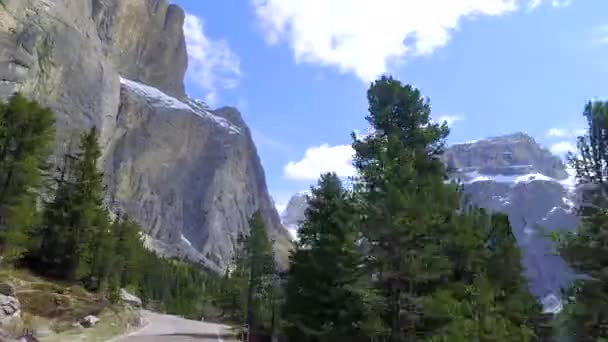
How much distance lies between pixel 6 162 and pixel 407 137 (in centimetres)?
2408

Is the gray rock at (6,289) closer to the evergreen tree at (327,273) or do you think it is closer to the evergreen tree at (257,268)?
the evergreen tree at (327,273)

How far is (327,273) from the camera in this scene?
23359 mm

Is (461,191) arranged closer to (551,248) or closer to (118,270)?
(551,248)

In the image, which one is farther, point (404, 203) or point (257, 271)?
point (257, 271)

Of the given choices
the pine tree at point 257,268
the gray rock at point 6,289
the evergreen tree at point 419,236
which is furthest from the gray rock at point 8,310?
the pine tree at point 257,268

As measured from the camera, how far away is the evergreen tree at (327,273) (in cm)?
1995

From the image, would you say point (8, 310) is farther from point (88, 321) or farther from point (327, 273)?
point (327, 273)

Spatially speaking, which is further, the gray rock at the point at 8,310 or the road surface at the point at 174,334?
the road surface at the point at 174,334

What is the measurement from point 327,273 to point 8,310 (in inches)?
533

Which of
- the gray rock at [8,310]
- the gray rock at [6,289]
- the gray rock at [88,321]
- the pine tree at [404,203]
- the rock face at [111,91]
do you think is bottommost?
the gray rock at [88,321]

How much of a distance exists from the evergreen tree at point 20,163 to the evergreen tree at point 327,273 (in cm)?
1711

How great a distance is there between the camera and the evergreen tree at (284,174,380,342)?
65.5 ft

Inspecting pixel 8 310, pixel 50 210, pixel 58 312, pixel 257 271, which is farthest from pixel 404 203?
pixel 257 271

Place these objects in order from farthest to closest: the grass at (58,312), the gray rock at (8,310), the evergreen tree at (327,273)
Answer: the grass at (58,312)
the gray rock at (8,310)
the evergreen tree at (327,273)
